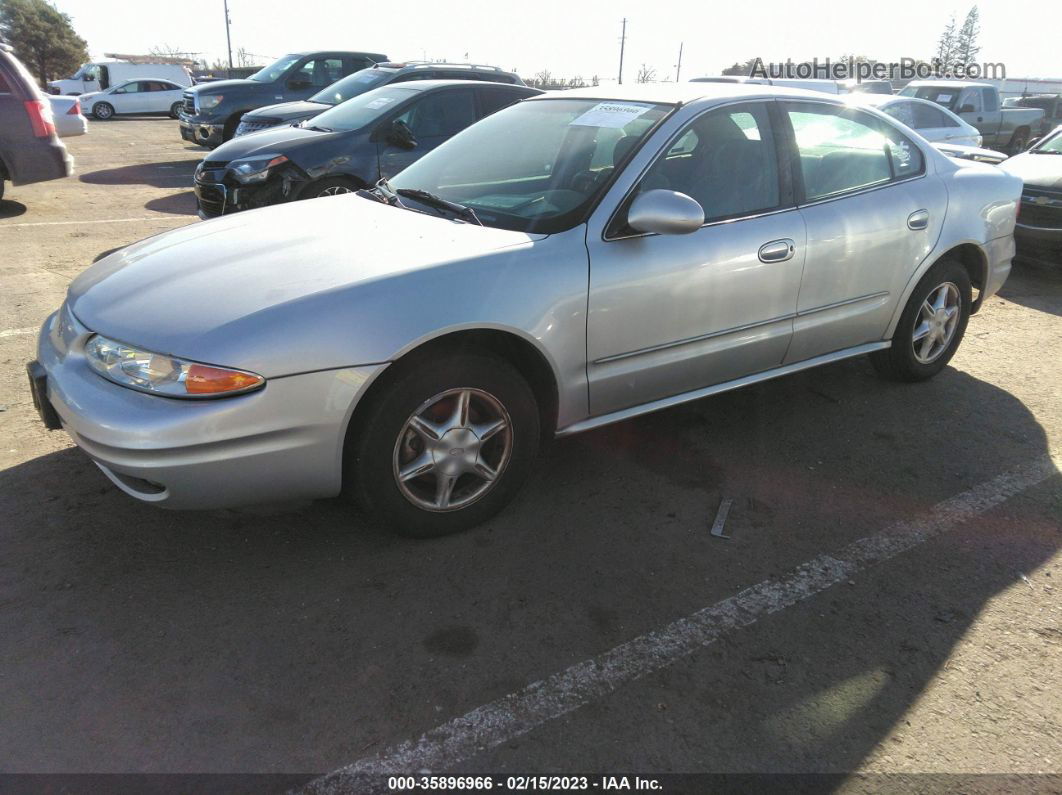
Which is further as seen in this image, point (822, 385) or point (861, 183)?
point (822, 385)

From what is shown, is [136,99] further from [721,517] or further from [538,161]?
[721,517]

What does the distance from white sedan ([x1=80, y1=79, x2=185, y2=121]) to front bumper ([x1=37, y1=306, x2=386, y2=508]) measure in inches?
1147

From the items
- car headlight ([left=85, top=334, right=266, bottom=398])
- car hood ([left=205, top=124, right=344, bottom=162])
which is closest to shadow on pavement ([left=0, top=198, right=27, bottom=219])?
car hood ([left=205, top=124, right=344, bottom=162])

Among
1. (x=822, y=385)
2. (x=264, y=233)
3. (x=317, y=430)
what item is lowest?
(x=822, y=385)

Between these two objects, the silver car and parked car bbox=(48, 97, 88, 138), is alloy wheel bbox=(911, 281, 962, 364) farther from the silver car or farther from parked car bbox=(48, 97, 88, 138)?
parked car bbox=(48, 97, 88, 138)

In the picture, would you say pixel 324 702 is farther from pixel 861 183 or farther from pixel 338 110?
pixel 338 110

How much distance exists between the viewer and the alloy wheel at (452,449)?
2.86 m

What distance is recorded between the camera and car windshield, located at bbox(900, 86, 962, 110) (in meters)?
14.5

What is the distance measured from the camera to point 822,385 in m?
4.73

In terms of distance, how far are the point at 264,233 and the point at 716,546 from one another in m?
2.24

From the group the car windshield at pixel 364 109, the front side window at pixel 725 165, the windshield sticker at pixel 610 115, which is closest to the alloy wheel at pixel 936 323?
the front side window at pixel 725 165

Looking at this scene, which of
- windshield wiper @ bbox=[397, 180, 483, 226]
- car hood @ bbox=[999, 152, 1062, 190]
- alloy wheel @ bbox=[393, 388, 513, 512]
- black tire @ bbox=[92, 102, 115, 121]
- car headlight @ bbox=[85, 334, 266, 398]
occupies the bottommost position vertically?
black tire @ bbox=[92, 102, 115, 121]

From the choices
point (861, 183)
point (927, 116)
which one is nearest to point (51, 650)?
point (861, 183)

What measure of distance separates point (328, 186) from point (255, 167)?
2.11ft
